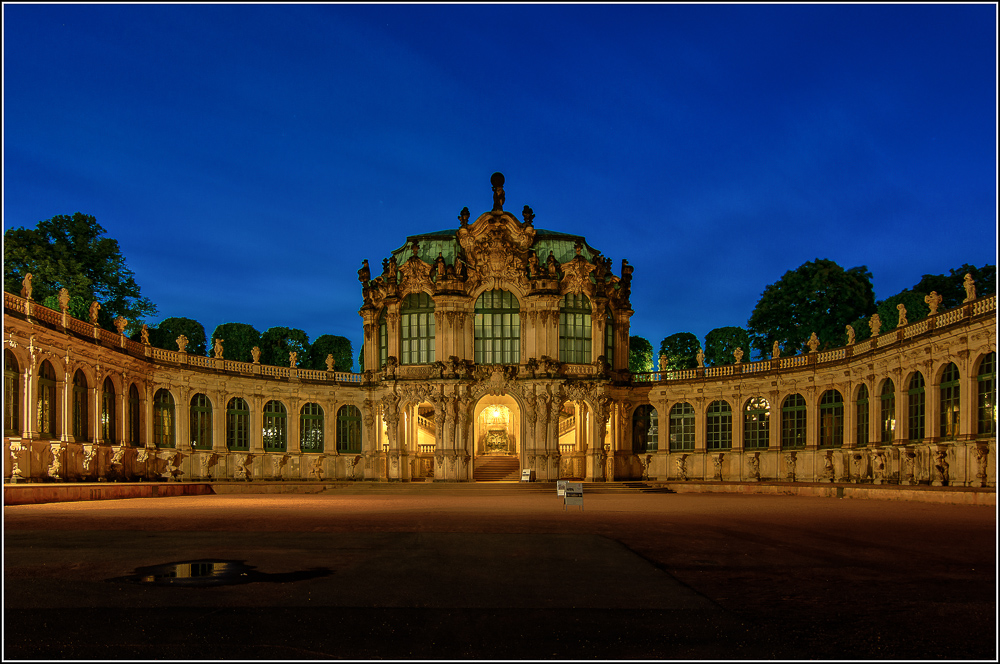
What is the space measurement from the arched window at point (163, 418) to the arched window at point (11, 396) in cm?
1479

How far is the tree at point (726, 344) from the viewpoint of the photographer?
196 ft

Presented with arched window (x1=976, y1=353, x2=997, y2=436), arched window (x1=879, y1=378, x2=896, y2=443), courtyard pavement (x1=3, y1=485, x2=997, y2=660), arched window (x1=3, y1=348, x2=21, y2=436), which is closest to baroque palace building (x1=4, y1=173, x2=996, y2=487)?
arched window (x1=879, y1=378, x2=896, y2=443)

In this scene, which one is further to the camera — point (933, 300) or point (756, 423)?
point (756, 423)

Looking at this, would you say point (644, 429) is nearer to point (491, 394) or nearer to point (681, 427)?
point (681, 427)

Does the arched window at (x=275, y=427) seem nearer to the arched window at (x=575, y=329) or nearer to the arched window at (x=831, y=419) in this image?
the arched window at (x=575, y=329)

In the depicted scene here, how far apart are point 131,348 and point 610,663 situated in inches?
1721

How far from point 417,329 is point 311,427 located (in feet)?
31.4

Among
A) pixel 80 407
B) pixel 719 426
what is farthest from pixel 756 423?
pixel 80 407

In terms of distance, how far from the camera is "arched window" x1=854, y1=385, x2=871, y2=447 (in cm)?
4313

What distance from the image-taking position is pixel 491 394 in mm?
53812

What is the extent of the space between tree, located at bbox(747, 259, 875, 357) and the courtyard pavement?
139ft

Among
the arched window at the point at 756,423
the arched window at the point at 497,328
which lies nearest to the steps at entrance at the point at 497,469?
the arched window at the point at 497,328

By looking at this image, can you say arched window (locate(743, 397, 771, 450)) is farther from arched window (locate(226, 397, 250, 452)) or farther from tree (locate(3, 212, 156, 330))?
tree (locate(3, 212, 156, 330))

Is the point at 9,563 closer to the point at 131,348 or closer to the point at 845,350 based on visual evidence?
the point at 131,348
